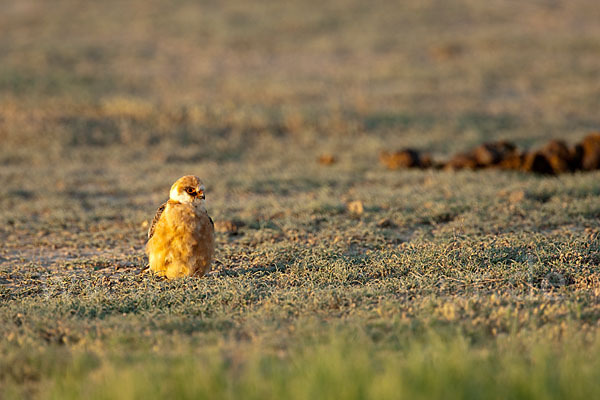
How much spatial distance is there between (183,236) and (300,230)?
222 centimetres

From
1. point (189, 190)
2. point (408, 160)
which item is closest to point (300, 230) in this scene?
point (189, 190)

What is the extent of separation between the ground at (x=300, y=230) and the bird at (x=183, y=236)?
7.1 inches

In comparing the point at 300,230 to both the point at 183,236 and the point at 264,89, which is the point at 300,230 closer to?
the point at 183,236

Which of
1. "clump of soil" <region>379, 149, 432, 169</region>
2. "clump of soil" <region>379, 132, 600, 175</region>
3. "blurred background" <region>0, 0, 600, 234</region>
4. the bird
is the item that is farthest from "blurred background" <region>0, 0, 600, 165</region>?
the bird

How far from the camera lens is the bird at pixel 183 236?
19.0ft

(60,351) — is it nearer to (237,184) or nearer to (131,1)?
(237,184)

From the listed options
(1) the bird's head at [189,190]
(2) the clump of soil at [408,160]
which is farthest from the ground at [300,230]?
(1) the bird's head at [189,190]

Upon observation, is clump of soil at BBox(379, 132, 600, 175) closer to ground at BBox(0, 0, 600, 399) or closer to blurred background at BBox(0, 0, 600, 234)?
ground at BBox(0, 0, 600, 399)

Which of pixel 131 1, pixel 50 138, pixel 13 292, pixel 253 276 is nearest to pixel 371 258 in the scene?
pixel 253 276

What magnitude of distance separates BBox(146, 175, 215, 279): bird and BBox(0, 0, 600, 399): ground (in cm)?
18

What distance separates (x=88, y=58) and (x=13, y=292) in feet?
65.3

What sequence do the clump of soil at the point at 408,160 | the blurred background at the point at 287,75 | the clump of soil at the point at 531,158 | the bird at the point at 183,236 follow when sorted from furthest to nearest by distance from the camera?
the blurred background at the point at 287,75 < the clump of soil at the point at 408,160 < the clump of soil at the point at 531,158 < the bird at the point at 183,236

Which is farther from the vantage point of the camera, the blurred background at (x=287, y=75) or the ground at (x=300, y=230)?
the blurred background at (x=287, y=75)

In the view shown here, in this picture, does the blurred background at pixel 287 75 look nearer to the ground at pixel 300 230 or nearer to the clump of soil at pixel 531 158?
the ground at pixel 300 230
